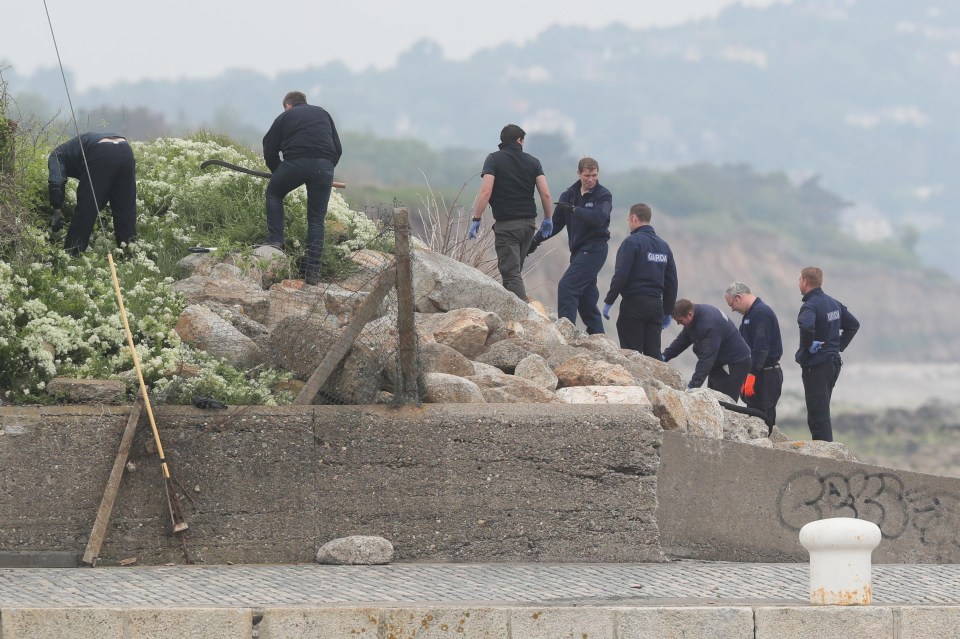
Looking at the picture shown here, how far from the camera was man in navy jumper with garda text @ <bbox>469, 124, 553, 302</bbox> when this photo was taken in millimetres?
12852

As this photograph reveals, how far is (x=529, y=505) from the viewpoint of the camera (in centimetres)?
887

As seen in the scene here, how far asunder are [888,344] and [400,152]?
45136 millimetres

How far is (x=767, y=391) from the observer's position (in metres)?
13.2

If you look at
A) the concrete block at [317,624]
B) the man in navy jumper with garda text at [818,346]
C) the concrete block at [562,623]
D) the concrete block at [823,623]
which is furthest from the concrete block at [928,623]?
the man in navy jumper with garda text at [818,346]

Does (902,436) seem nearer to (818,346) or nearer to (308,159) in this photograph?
(818,346)

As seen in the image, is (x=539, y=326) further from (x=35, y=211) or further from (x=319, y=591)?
(x=319, y=591)

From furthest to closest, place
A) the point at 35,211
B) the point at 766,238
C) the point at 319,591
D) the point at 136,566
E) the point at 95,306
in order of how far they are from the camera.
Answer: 1. the point at 766,238
2. the point at 35,211
3. the point at 95,306
4. the point at 136,566
5. the point at 319,591

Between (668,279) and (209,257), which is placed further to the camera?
(668,279)

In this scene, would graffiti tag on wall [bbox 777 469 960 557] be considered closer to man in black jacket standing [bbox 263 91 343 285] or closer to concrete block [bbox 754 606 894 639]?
concrete block [bbox 754 606 894 639]

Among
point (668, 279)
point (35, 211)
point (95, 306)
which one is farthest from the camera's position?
point (668, 279)

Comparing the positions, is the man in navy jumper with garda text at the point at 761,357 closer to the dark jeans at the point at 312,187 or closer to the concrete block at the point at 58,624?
the dark jeans at the point at 312,187

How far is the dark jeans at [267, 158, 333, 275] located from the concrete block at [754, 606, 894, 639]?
17.1 feet

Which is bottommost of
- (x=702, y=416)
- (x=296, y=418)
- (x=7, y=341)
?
(x=702, y=416)

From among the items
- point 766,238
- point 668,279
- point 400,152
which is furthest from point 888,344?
point 668,279
